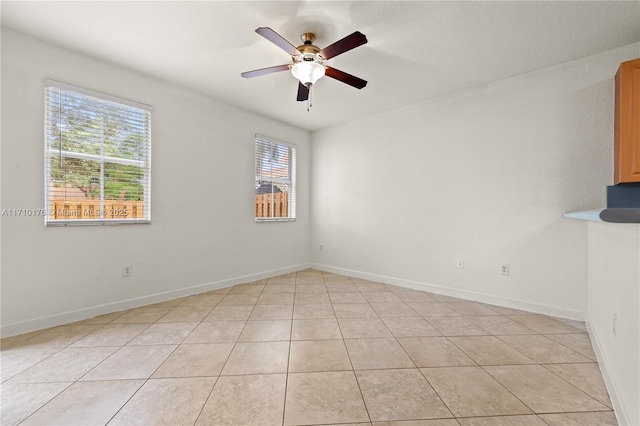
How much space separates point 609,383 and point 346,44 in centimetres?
279

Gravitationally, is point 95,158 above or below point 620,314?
above

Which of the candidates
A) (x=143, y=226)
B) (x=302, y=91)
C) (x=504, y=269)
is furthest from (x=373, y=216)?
(x=143, y=226)

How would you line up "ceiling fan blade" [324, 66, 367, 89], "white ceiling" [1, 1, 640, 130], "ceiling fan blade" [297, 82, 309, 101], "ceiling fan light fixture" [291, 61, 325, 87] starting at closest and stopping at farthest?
"white ceiling" [1, 1, 640, 130] < "ceiling fan light fixture" [291, 61, 325, 87] < "ceiling fan blade" [324, 66, 367, 89] < "ceiling fan blade" [297, 82, 309, 101]

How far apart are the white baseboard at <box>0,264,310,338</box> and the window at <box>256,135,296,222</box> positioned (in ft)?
3.64

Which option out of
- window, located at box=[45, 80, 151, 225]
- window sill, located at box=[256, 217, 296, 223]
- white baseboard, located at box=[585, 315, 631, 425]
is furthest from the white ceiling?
white baseboard, located at box=[585, 315, 631, 425]

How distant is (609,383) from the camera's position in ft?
5.30

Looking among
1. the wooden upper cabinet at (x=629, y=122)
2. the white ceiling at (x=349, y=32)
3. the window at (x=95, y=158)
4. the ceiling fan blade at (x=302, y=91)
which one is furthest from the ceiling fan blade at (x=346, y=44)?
the window at (x=95, y=158)

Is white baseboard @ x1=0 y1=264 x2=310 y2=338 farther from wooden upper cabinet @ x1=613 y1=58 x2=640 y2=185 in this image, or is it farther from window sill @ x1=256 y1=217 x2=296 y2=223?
wooden upper cabinet @ x1=613 y1=58 x2=640 y2=185

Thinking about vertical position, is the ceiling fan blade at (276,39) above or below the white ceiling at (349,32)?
below

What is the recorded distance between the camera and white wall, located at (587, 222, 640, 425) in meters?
1.29

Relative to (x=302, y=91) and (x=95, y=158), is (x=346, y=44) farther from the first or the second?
(x=95, y=158)

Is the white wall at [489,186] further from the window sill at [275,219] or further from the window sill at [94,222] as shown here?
the window sill at [94,222]

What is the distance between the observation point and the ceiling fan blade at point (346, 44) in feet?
6.14

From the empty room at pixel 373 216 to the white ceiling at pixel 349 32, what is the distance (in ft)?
0.07
